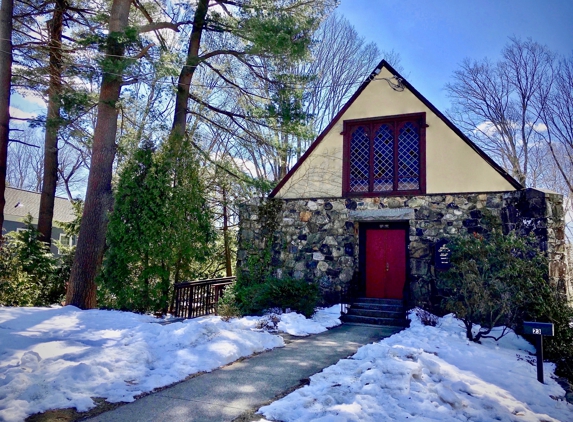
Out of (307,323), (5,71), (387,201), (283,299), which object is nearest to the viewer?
(307,323)

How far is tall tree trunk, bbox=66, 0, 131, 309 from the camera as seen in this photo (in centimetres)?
947

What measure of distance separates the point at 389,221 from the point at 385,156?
1.72 metres

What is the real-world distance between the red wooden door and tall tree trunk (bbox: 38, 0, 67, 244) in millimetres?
8376

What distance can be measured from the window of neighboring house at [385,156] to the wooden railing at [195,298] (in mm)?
4465

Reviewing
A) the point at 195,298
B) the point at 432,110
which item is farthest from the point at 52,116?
the point at 432,110

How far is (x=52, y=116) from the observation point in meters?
10.4

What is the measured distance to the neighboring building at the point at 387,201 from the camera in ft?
32.0

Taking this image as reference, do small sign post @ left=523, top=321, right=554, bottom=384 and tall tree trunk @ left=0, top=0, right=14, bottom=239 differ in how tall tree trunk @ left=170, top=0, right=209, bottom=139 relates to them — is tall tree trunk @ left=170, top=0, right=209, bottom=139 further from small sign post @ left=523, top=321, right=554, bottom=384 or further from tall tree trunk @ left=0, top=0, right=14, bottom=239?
small sign post @ left=523, top=321, right=554, bottom=384

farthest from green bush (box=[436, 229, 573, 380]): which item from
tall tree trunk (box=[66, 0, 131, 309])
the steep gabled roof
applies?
tall tree trunk (box=[66, 0, 131, 309])

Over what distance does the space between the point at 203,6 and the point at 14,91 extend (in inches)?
243

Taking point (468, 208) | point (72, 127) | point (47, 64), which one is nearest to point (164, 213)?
point (72, 127)

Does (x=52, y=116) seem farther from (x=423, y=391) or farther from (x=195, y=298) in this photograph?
(x=423, y=391)

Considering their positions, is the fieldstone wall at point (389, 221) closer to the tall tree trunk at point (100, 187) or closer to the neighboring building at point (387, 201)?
the neighboring building at point (387, 201)

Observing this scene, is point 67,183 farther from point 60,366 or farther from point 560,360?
point 560,360
